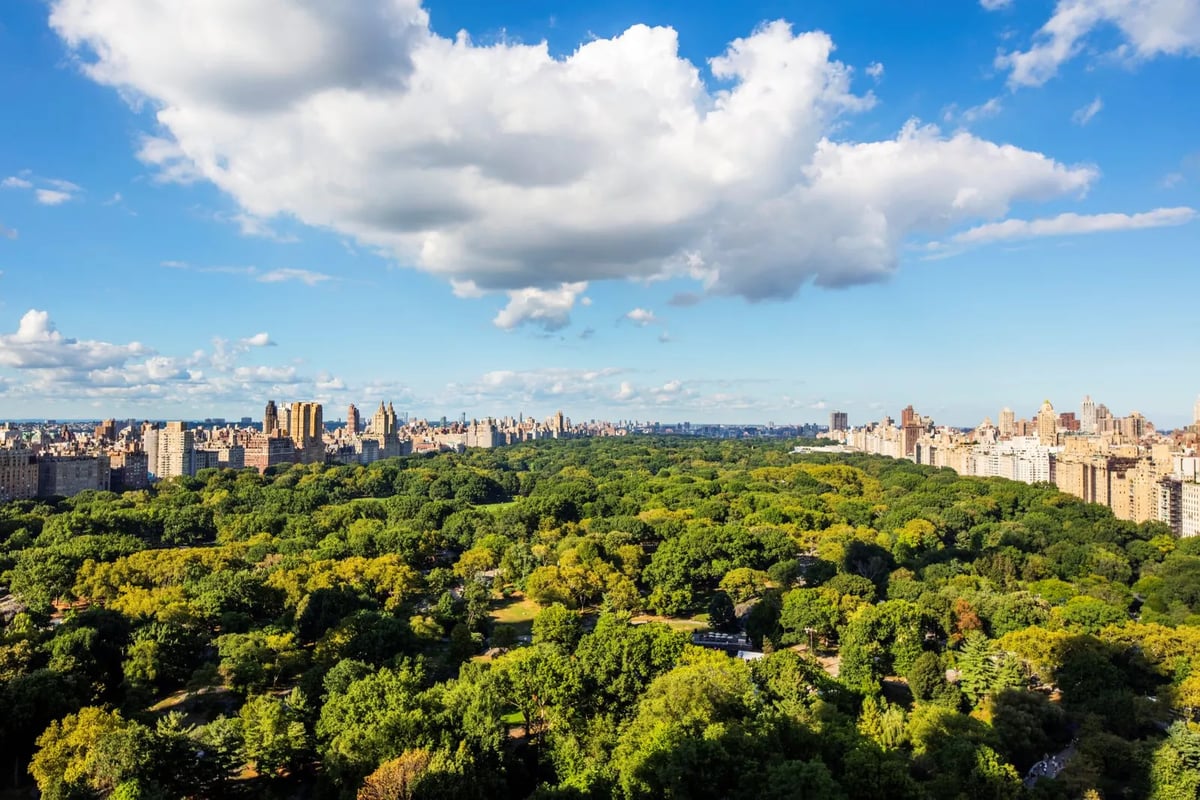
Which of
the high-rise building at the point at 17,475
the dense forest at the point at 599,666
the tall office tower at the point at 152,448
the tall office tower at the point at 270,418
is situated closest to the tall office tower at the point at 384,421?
the tall office tower at the point at 270,418

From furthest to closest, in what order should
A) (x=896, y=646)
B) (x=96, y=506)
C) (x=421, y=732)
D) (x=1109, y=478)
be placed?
(x=1109, y=478)
(x=96, y=506)
(x=896, y=646)
(x=421, y=732)

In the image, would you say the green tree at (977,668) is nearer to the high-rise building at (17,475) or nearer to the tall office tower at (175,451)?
the high-rise building at (17,475)

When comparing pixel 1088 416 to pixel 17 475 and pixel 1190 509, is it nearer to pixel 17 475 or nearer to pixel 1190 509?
pixel 1190 509

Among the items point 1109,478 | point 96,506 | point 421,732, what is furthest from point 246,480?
point 1109,478

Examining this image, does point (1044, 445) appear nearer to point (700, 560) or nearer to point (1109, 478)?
point (1109, 478)

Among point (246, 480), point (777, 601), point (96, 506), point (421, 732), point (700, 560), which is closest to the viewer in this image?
point (421, 732)

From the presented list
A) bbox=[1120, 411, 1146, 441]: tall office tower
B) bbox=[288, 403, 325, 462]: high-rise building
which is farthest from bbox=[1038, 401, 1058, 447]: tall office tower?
bbox=[288, 403, 325, 462]: high-rise building
